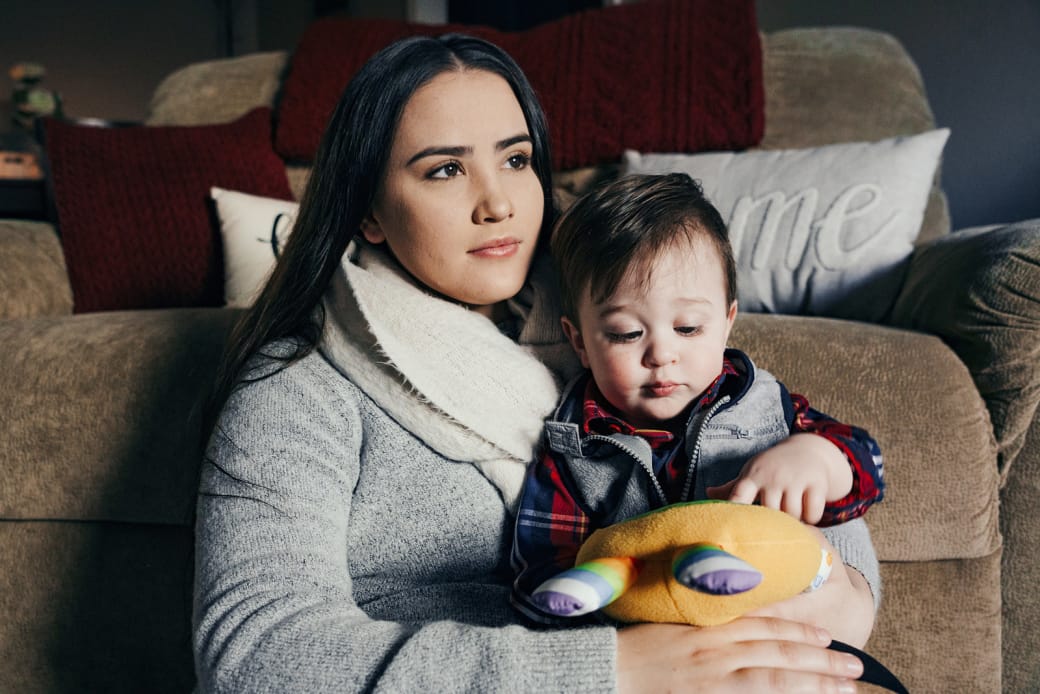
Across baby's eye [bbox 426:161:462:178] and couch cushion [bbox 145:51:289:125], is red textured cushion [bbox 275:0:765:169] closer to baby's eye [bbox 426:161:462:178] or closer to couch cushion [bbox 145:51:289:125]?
couch cushion [bbox 145:51:289:125]

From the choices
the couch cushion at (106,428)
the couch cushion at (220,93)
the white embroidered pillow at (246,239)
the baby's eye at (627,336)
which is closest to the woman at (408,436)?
the baby's eye at (627,336)

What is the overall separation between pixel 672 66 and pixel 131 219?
1215mm

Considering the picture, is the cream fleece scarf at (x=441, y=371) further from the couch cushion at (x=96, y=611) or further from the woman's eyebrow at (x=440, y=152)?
the couch cushion at (x=96, y=611)

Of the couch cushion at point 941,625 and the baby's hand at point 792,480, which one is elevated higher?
the baby's hand at point 792,480

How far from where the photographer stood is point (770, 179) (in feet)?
4.65

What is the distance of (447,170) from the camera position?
2.72 feet

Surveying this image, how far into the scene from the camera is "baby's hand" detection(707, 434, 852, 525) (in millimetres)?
639

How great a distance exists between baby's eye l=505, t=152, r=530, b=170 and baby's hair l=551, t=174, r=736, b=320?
3.1 inches

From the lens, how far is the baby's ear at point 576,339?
2.80 ft

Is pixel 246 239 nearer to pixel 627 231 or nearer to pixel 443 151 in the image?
pixel 443 151

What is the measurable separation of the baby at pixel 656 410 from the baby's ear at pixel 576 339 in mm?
47

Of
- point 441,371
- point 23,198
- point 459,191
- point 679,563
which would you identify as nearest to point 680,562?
point 679,563

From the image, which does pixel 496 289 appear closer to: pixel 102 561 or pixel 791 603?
pixel 791 603

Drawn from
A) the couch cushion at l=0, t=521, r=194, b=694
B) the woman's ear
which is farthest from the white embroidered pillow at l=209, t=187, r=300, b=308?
the woman's ear
